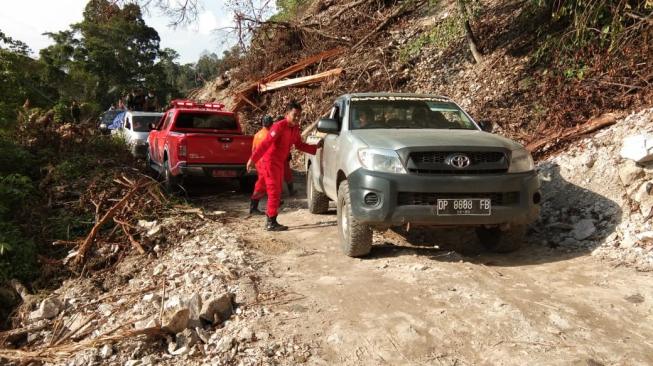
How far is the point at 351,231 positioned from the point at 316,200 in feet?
8.59

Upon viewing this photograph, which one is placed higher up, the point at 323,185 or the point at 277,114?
the point at 277,114

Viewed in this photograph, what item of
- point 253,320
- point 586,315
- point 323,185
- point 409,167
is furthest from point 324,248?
point 586,315

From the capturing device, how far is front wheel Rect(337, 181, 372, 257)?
5.20 metres

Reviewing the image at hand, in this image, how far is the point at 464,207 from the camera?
192 inches

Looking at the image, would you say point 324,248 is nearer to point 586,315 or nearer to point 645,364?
point 586,315

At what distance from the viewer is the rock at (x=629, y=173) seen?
610 centimetres

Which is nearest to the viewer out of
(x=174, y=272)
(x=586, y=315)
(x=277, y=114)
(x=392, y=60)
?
(x=586, y=315)

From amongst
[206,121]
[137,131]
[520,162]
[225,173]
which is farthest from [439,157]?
[137,131]

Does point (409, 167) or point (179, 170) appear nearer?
point (409, 167)

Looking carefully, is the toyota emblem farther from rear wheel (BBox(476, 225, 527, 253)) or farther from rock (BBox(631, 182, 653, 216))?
rock (BBox(631, 182, 653, 216))

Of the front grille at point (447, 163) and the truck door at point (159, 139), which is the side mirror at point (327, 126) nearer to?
the front grille at point (447, 163)

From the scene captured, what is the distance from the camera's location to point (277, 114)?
683 inches

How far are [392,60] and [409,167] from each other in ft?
34.4

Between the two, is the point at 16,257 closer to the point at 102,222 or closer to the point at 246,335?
the point at 102,222
